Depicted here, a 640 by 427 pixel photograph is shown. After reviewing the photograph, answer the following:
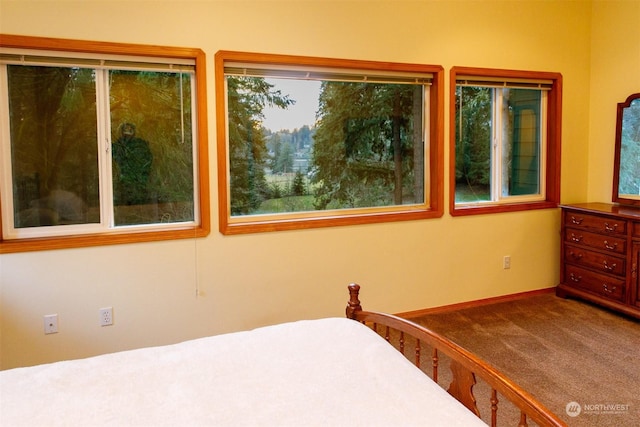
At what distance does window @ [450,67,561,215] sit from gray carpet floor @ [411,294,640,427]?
0.88 meters

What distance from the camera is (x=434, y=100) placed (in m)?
3.67

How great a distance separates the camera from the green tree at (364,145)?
347 centimetres

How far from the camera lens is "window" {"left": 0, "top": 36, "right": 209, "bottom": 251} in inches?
104

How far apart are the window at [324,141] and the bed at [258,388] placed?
1567 millimetres

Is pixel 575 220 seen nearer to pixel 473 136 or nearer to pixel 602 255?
pixel 602 255

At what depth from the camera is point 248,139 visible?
128 inches

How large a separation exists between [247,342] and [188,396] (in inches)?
15.1

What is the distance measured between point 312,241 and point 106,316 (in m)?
1.42

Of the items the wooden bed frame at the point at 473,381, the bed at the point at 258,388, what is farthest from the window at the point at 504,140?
the bed at the point at 258,388

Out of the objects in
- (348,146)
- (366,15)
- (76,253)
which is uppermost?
(366,15)

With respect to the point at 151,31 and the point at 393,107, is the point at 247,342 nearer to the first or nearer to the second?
the point at 151,31

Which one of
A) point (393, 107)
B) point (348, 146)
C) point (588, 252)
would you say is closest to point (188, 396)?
point (348, 146)

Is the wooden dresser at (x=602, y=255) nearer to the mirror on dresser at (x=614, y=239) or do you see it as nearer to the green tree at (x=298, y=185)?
the mirror on dresser at (x=614, y=239)

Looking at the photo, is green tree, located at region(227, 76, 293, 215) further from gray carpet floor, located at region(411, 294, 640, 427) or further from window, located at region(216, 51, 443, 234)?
gray carpet floor, located at region(411, 294, 640, 427)
